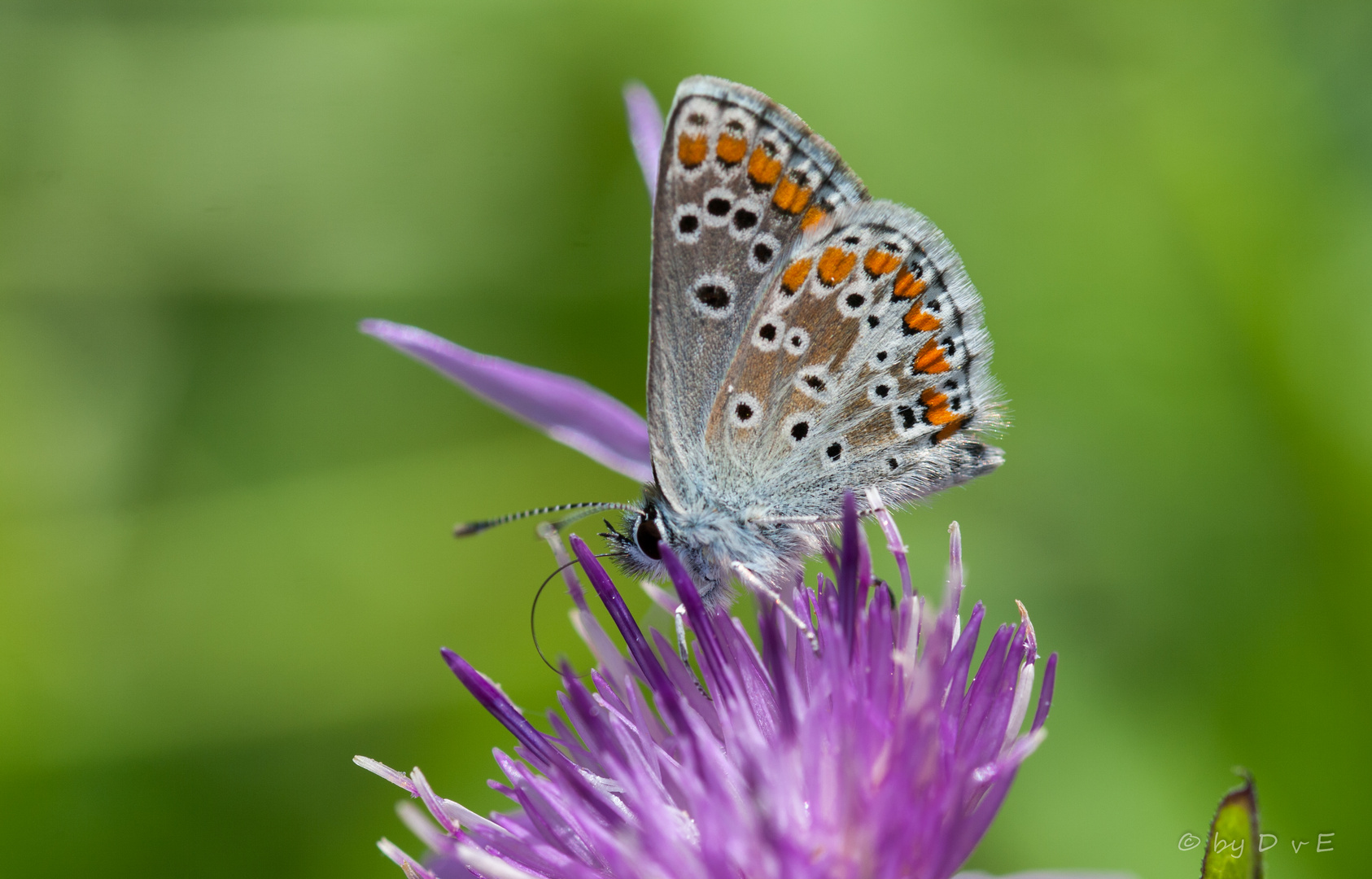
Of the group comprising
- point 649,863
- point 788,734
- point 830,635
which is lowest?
point 649,863

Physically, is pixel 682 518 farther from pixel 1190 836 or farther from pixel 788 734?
pixel 1190 836

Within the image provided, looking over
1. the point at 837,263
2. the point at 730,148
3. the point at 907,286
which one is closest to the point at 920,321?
the point at 907,286

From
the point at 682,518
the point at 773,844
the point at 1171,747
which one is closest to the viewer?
the point at 773,844

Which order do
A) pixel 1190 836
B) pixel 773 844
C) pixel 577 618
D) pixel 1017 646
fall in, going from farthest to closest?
pixel 1190 836
pixel 577 618
pixel 1017 646
pixel 773 844

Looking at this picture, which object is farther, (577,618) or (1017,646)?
(577,618)

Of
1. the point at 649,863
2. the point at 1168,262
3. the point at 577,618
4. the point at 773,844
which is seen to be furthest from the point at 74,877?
the point at 1168,262

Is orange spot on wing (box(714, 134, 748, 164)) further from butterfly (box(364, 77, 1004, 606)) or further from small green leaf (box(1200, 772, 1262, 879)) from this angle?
small green leaf (box(1200, 772, 1262, 879))

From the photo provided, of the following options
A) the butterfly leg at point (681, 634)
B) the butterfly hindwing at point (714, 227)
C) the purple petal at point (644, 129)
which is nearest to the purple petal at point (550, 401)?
the butterfly hindwing at point (714, 227)

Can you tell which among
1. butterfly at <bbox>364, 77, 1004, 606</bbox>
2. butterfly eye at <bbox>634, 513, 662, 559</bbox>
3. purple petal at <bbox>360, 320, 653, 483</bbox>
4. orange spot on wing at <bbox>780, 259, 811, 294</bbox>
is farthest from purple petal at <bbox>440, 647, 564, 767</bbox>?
orange spot on wing at <bbox>780, 259, 811, 294</bbox>
